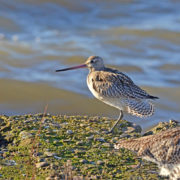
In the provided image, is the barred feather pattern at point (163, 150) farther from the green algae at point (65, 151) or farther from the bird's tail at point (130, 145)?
the green algae at point (65, 151)

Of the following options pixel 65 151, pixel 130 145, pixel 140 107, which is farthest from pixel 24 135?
pixel 140 107

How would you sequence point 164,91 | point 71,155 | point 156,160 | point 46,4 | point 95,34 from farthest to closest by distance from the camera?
1. point 46,4
2. point 95,34
3. point 164,91
4. point 71,155
5. point 156,160

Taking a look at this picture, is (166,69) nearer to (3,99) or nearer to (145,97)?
(3,99)

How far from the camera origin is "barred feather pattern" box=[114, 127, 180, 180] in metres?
7.53

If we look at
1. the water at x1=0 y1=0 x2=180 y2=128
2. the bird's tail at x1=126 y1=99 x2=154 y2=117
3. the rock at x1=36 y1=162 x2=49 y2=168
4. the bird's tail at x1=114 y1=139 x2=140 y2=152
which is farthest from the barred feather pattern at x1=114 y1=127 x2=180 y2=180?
the water at x1=0 y1=0 x2=180 y2=128

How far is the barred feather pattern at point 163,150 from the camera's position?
24.7 ft

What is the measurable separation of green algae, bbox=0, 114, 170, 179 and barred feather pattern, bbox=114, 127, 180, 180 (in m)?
0.22

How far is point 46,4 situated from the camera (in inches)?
1061

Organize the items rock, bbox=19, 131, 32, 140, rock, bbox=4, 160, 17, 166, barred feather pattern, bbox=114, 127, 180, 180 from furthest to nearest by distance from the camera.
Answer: rock, bbox=19, 131, 32, 140 → rock, bbox=4, 160, 17, 166 → barred feather pattern, bbox=114, 127, 180, 180

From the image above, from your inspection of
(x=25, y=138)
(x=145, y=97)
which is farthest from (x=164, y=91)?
(x=25, y=138)

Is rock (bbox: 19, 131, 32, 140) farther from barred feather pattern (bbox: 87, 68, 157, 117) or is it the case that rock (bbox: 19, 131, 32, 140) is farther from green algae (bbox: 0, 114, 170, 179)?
barred feather pattern (bbox: 87, 68, 157, 117)

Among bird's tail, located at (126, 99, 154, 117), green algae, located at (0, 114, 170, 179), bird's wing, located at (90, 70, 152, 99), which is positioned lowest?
green algae, located at (0, 114, 170, 179)

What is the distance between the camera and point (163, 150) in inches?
299

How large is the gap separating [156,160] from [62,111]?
27.7 feet
